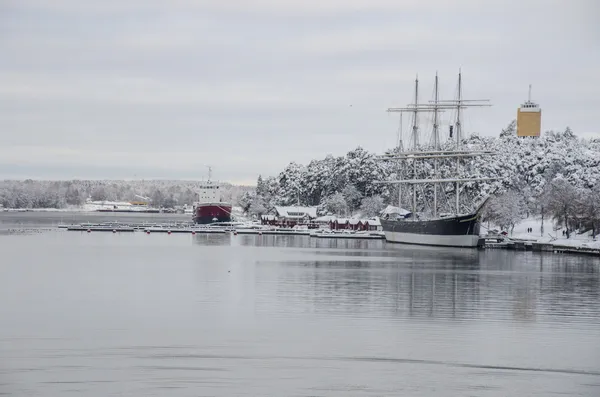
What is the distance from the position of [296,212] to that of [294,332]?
346 ft

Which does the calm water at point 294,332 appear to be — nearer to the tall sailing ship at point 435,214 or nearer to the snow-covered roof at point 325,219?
the tall sailing ship at point 435,214

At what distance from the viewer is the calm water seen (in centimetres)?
1861

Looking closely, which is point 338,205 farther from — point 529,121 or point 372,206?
point 529,121

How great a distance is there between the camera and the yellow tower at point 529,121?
130 m

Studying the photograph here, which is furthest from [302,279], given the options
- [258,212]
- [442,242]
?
[258,212]

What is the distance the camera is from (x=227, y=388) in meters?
17.9

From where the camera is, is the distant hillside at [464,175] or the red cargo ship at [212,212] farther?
the red cargo ship at [212,212]

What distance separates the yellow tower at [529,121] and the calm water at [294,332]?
8461 cm

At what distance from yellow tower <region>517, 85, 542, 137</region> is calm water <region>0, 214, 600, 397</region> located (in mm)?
84607

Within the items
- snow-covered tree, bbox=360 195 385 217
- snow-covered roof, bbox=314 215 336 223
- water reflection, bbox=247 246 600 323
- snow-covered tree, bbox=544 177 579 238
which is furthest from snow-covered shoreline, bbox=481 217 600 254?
snow-covered roof, bbox=314 215 336 223

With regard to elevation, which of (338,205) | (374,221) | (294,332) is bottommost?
(294,332)

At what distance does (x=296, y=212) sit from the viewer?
130500 mm

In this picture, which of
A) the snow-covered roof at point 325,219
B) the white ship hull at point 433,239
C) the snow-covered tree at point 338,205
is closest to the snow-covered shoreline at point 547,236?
the white ship hull at point 433,239

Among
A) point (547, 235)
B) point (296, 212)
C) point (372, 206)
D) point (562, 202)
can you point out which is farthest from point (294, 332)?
point (296, 212)
